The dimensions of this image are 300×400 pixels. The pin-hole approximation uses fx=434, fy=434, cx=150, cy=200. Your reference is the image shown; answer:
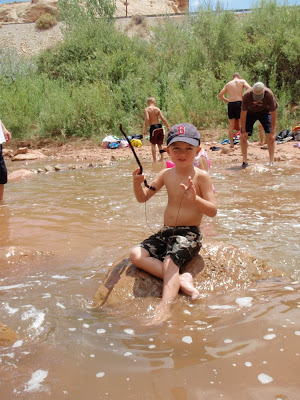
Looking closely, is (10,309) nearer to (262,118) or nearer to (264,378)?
(264,378)

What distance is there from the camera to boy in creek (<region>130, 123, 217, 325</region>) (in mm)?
2904

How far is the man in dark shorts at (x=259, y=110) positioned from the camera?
788cm

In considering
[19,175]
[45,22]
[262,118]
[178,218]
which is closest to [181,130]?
[178,218]

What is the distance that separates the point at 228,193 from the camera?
6426mm

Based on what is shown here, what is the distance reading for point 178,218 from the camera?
321cm

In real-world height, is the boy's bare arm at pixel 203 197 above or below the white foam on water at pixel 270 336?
above

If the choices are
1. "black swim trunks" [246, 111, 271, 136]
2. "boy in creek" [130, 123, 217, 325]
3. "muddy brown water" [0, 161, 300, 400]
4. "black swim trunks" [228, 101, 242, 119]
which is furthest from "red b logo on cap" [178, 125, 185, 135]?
"black swim trunks" [228, 101, 242, 119]

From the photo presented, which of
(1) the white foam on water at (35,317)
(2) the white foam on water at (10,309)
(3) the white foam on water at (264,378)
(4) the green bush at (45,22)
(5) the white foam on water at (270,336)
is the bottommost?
(2) the white foam on water at (10,309)

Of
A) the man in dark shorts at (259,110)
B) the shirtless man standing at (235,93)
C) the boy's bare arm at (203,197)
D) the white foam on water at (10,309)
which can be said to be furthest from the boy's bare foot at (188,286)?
the shirtless man standing at (235,93)

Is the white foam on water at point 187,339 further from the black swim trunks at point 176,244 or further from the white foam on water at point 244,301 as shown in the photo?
the black swim trunks at point 176,244

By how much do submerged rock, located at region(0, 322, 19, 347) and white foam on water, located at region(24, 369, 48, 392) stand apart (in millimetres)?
355

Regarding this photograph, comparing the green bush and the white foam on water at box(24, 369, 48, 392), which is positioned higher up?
the green bush

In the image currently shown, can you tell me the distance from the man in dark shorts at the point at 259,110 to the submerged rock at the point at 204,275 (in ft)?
Answer: 17.3

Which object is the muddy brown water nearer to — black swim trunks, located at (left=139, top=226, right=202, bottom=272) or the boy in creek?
the boy in creek
